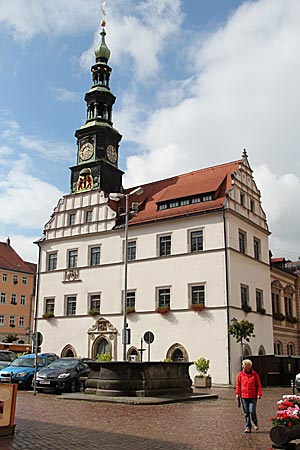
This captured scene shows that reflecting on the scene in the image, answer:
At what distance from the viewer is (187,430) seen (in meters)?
11.6

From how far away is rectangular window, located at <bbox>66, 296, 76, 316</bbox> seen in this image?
42188mm

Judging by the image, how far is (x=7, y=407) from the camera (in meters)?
10.0

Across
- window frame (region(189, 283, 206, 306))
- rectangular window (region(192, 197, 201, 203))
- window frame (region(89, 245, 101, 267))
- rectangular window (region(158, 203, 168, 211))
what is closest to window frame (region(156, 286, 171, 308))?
window frame (region(189, 283, 206, 306))

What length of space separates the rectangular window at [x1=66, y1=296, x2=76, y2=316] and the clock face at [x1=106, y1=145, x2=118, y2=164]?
1292 cm

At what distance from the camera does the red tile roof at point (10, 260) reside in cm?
7268

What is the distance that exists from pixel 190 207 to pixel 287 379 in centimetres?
1348

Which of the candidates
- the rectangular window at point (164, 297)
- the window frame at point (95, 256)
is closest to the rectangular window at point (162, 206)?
the window frame at point (95, 256)

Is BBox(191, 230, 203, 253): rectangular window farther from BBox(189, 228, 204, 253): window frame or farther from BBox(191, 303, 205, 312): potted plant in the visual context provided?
BBox(191, 303, 205, 312): potted plant

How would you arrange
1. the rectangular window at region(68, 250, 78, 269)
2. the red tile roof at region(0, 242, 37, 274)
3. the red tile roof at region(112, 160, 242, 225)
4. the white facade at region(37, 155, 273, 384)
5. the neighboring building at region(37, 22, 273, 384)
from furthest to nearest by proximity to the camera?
the red tile roof at region(0, 242, 37, 274) → the rectangular window at region(68, 250, 78, 269) → the red tile roof at region(112, 160, 242, 225) → the neighboring building at region(37, 22, 273, 384) → the white facade at region(37, 155, 273, 384)

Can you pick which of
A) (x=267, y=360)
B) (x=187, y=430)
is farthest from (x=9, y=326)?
(x=187, y=430)

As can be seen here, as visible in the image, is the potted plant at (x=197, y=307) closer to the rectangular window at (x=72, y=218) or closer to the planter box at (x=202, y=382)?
the planter box at (x=202, y=382)

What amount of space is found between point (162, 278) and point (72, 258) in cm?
980

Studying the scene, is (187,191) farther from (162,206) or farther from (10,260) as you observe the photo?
(10,260)

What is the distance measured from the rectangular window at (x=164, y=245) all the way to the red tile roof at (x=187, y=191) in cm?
156
